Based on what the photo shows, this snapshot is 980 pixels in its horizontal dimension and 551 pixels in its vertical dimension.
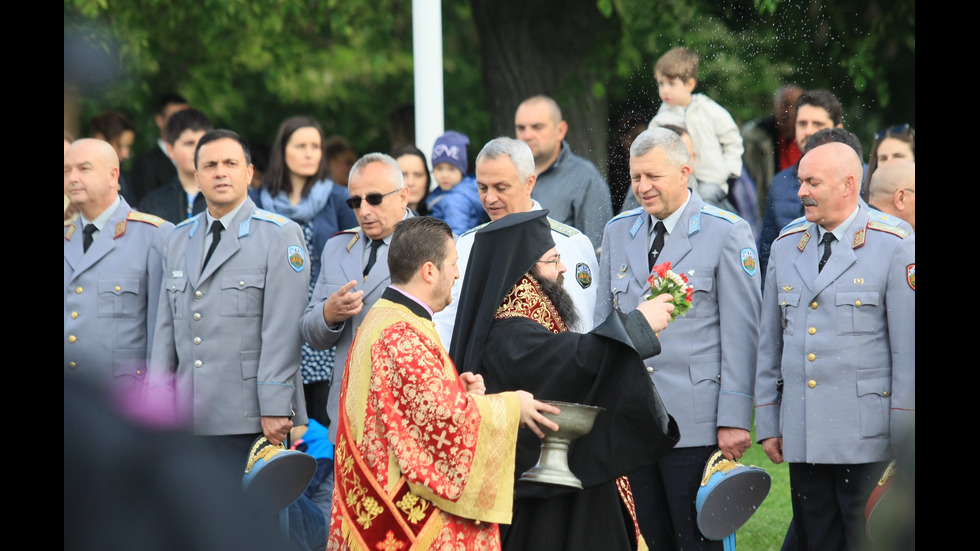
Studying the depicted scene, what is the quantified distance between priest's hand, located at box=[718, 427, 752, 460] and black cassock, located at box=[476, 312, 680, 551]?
2.60ft

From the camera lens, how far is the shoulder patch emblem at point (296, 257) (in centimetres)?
661

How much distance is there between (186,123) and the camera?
344 inches

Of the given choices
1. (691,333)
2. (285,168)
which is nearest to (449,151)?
(285,168)

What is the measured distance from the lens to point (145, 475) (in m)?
1.89

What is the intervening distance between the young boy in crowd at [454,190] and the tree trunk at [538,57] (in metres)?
3.99

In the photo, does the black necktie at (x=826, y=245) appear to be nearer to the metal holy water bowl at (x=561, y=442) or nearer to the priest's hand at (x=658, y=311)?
the priest's hand at (x=658, y=311)

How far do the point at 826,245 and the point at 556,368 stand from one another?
154 cm

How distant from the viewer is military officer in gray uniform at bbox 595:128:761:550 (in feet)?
19.1

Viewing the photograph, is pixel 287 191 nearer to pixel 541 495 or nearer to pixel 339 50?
pixel 541 495

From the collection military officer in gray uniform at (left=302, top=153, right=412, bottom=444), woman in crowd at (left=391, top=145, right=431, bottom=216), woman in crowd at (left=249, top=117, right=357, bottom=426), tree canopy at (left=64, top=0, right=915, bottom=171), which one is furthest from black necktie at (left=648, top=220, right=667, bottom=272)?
tree canopy at (left=64, top=0, right=915, bottom=171)

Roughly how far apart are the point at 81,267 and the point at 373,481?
309 centimetres

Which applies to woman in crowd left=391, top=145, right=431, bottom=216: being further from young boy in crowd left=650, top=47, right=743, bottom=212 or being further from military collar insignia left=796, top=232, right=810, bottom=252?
military collar insignia left=796, top=232, right=810, bottom=252

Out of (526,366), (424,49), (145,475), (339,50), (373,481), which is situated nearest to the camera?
(145,475)
